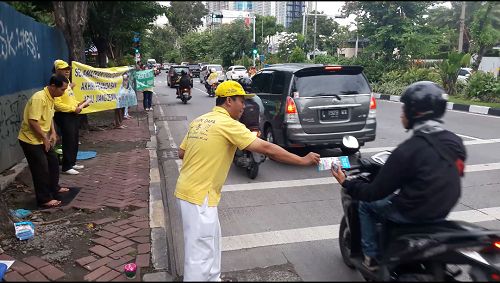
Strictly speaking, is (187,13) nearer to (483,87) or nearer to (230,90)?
(230,90)

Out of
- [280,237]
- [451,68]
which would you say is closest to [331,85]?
[280,237]

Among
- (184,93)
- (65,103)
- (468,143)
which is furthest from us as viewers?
(184,93)

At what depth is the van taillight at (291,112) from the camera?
716cm

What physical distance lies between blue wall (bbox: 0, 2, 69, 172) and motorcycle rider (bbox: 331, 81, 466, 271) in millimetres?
4866

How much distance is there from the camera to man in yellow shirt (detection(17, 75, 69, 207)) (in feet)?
16.4

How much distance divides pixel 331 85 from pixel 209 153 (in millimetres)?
4638

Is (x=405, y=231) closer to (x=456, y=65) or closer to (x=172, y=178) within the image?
(x=172, y=178)

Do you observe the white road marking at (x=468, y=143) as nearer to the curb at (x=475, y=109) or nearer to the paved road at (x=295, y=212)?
the paved road at (x=295, y=212)

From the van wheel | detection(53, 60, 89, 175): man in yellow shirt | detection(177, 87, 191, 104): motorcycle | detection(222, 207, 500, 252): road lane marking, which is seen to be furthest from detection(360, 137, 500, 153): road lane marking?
detection(177, 87, 191, 104): motorcycle

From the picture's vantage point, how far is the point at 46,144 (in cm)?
518

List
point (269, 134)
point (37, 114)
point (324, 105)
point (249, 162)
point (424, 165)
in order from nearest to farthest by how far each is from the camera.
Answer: point (424, 165), point (37, 114), point (249, 162), point (324, 105), point (269, 134)

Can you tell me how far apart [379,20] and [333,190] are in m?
3.53

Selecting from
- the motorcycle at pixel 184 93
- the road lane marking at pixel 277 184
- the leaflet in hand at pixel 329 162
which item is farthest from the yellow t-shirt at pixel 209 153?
the motorcycle at pixel 184 93

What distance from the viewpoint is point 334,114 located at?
7.16m
